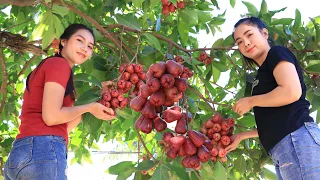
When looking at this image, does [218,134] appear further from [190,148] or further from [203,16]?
[203,16]

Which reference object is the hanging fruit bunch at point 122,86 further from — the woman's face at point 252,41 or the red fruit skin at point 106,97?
the woman's face at point 252,41

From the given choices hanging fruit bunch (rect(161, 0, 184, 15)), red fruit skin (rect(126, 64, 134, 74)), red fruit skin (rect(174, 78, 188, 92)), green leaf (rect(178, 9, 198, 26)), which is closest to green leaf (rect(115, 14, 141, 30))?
hanging fruit bunch (rect(161, 0, 184, 15))

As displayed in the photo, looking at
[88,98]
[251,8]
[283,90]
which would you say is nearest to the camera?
[283,90]

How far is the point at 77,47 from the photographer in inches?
77.5

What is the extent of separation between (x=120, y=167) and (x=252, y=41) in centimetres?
81

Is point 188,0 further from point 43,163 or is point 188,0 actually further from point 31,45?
point 43,163

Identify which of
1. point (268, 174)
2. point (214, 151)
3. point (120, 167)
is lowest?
point (268, 174)

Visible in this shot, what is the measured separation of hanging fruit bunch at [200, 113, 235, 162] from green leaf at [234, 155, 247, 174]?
0.57 m

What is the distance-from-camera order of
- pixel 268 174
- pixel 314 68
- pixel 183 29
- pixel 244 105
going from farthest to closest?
pixel 183 29 < pixel 268 174 < pixel 314 68 < pixel 244 105

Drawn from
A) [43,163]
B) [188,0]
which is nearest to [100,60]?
[188,0]

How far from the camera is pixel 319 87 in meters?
2.10

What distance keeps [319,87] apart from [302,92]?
1.18 feet

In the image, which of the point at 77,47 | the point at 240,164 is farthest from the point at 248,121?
the point at 77,47

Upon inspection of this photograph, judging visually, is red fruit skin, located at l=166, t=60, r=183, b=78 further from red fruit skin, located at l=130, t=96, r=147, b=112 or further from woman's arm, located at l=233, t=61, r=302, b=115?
woman's arm, located at l=233, t=61, r=302, b=115
